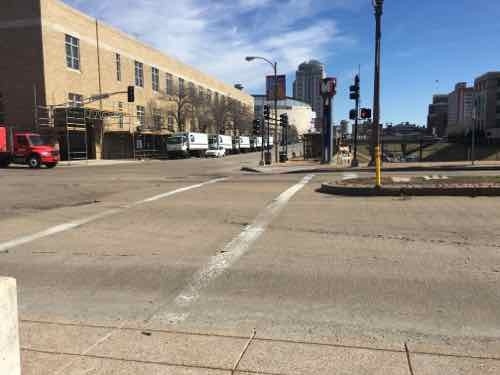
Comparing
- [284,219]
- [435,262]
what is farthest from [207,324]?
[284,219]

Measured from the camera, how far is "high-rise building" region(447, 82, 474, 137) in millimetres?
117725

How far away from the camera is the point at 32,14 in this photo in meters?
40.1

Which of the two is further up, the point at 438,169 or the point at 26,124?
the point at 26,124

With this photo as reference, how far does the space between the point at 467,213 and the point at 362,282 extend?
5244mm

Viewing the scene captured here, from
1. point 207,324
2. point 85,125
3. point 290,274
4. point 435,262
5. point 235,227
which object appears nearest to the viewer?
point 207,324

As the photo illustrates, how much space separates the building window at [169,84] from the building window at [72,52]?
2155 centimetres

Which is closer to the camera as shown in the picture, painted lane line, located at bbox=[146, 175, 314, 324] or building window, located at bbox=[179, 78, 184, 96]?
painted lane line, located at bbox=[146, 175, 314, 324]

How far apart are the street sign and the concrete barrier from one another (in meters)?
29.7

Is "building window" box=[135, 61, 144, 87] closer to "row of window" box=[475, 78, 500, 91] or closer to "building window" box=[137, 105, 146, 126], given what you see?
"building window" box=[137, 105, 146, 126]

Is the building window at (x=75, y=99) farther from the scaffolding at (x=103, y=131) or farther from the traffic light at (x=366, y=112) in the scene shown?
the traffic light at (x=366, y=112)

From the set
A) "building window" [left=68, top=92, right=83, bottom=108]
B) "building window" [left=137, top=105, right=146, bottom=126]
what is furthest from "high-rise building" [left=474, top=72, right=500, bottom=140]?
"building window" [left=68, top=92, right=83, bottom=108]

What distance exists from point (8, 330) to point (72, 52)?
155 ft

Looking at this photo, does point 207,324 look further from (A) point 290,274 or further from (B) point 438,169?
(B) point 438,169

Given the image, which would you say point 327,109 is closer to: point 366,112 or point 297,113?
point 366,112
